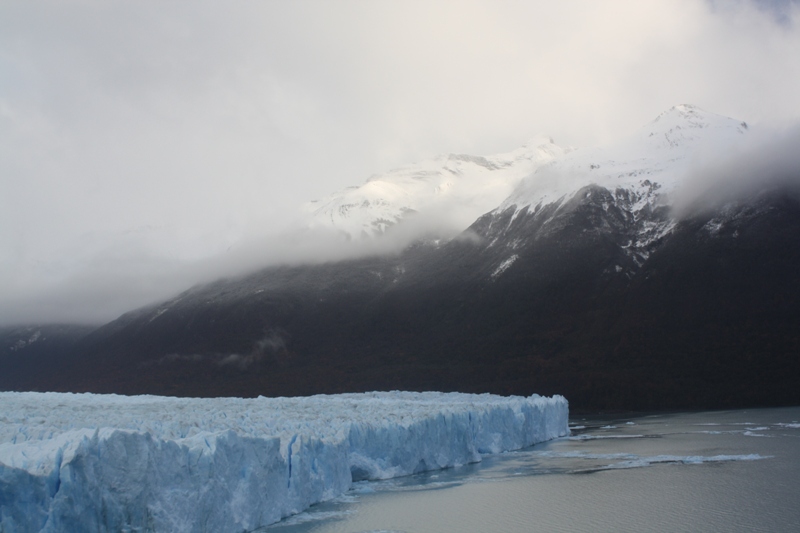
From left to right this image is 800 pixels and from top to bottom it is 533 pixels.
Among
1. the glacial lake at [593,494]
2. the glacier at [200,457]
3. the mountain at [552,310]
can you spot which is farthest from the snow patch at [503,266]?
the glacier at [200,457]

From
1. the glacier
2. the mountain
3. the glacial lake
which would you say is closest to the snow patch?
the mountain

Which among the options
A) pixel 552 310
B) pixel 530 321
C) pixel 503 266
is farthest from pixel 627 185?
pixel 530 321

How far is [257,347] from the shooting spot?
79125 mm

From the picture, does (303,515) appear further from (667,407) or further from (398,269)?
(398,269)

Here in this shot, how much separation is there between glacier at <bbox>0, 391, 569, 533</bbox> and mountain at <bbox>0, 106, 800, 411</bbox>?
36.5 metres

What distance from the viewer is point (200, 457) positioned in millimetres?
11539

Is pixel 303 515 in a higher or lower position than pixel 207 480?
lower

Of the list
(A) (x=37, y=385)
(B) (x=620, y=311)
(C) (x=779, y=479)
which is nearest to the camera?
(C) (x=779, y=479)

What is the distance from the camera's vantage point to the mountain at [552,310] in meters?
55.5

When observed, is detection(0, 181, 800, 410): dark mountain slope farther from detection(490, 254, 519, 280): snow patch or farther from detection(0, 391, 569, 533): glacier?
detection(0, 391, 569, 533): glacier

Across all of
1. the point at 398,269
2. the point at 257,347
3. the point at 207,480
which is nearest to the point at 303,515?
the point at 207,480

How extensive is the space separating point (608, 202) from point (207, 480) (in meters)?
74.0

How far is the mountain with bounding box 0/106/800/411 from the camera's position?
55500mm

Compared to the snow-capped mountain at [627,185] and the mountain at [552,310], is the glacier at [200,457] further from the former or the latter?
the snow-capped mountain at [627,185]
